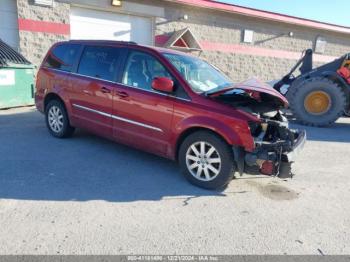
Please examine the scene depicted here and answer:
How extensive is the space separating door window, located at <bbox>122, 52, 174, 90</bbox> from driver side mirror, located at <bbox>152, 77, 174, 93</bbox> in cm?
23

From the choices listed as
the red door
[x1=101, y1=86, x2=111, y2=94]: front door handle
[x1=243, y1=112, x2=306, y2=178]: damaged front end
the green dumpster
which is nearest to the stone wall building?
the green dumpster

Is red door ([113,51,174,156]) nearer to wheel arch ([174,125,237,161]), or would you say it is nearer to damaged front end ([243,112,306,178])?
wheel arch ([174,125,237,161])

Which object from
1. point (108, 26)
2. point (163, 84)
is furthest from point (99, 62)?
point (108, 26)

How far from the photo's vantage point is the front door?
4871 millimetres

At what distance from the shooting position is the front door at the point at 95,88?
16.0 feet

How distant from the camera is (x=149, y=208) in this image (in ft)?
11.3

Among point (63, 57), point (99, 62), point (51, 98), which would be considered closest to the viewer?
point (99, 62)

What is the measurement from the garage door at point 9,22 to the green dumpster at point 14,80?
5.84ft

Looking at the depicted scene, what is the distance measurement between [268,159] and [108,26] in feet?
34.5

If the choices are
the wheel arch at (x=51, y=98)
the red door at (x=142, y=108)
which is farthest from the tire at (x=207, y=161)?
the wheel arch at (x=51, y=98)

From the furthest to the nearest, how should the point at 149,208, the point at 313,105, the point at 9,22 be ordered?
the point at 9,22
the point at 313,105
the point at 149,208

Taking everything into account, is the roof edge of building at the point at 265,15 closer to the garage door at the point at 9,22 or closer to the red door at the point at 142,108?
the garage door at the point at 9,22

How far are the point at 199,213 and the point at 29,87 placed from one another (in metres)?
7.76

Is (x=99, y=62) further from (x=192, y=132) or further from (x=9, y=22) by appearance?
(x=9, y=22)
